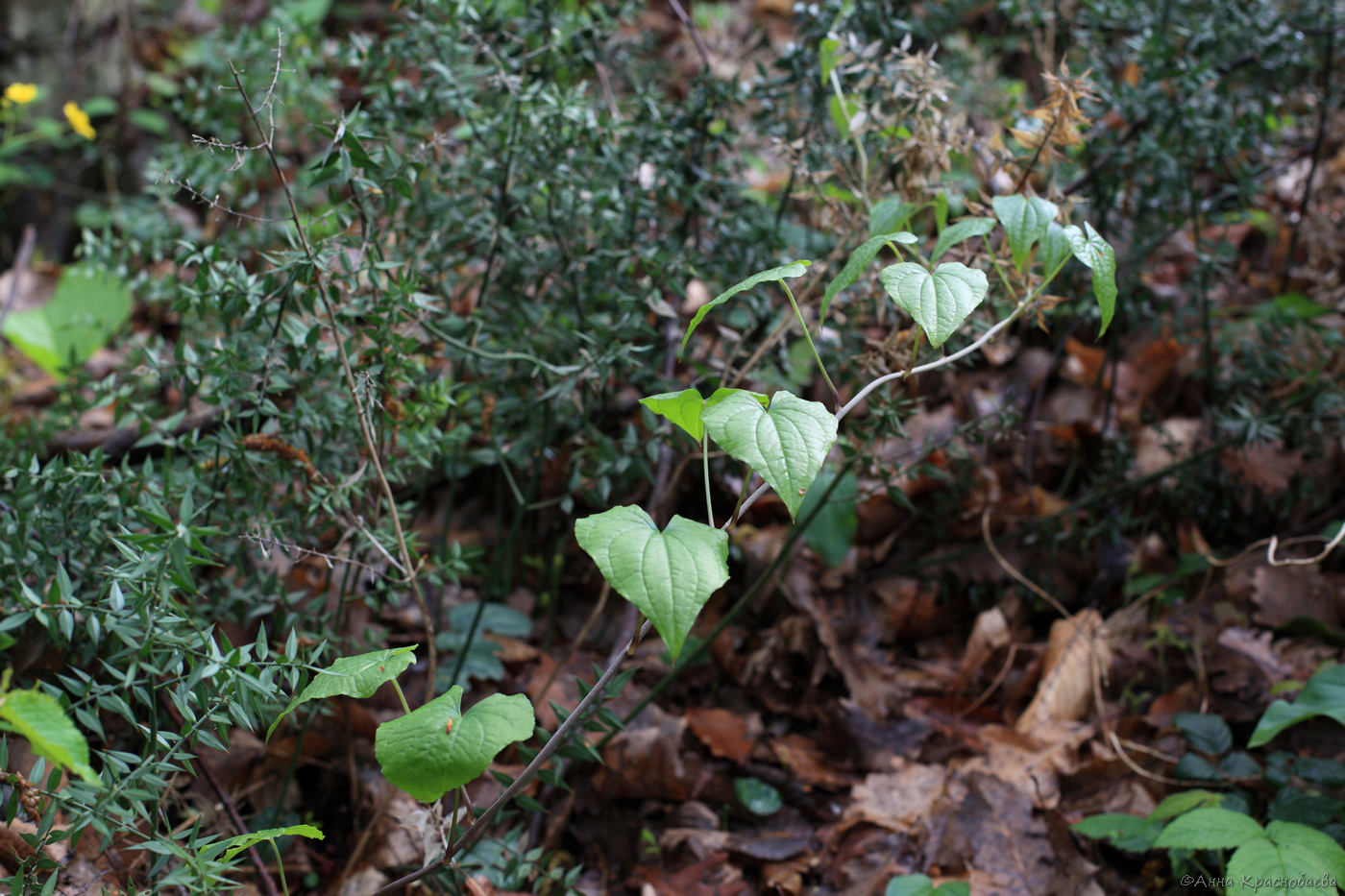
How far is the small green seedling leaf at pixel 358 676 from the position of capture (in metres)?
0.98

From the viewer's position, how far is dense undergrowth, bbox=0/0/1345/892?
1.31m

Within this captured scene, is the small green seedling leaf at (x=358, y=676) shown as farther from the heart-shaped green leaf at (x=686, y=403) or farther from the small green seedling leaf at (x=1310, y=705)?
the small green seedling leaf at (x=1310, y=705)

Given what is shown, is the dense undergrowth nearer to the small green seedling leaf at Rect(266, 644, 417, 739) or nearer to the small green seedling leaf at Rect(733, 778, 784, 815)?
the small green seedling leaf at Rect(266, 644, 417, 739)

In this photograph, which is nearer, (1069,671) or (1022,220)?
(1022,220)

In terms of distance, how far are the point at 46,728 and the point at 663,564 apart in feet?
1.92

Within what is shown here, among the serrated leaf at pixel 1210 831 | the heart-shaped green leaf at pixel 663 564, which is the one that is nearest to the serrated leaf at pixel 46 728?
the heart-shaped green leaf at pixel 663 564

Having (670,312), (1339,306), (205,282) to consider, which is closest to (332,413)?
(205,282)

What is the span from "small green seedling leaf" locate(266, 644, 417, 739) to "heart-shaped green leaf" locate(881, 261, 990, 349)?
2.27 ft

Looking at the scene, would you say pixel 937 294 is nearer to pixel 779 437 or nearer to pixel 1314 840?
pixel 779 437

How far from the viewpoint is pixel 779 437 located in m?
0.91

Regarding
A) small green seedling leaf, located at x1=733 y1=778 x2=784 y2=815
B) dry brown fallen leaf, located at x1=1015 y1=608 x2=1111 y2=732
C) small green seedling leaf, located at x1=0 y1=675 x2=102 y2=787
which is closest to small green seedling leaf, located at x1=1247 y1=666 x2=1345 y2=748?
dry brown fallen leaf, located at x1=1015 y1=608 x2=1111 y2=732

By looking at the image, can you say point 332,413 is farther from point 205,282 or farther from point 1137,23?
point 1137,23

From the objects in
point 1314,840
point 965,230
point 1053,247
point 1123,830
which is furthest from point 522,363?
point 1314,840

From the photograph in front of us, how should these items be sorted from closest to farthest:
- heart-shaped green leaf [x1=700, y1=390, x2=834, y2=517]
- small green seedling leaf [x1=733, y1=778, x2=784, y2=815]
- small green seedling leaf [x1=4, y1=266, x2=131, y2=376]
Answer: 1. heart-shaped green leaf [x1=700, y1=390, x2=834, y2=517]
2. small green seedling leaf [x1=733, y1=778, x2=784, y2=815]
3. small green seedling leaf [x1=4, y1=266, x2=131, y2=376]
